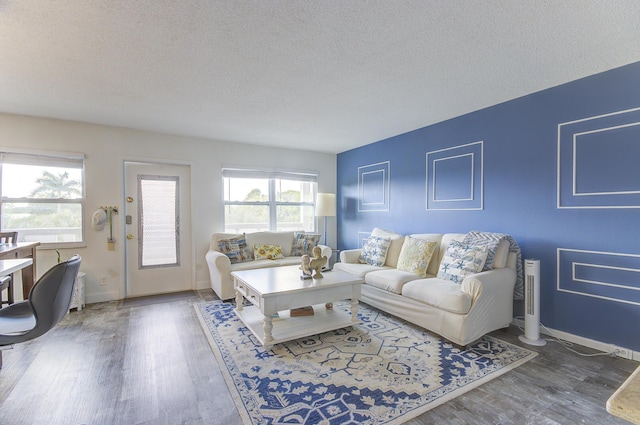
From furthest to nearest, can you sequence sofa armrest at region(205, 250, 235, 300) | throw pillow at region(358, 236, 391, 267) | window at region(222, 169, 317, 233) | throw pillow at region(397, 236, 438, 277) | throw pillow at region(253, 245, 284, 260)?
1. window at region(222, 169, 317, 233)
2. throw pillow at region(253, 245, 284, 260)
3. throw pillow at region(358, 236, 391, 267)
4. sofa armrest at region(205, 250, 235, 300)
5. throw pillow at region(397, 236, 438, 277)

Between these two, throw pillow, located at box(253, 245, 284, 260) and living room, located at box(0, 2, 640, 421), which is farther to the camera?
throw pillow, located at box(253, 245, 284, 260)

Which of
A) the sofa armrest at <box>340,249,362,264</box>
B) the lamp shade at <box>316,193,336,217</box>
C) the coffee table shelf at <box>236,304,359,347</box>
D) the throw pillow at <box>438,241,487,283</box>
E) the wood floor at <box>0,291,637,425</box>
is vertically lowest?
the wood floor at <box>0,291,637,425</box>

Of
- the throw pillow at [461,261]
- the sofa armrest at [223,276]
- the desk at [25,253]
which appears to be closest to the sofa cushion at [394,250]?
the throw pillow at [461,261]

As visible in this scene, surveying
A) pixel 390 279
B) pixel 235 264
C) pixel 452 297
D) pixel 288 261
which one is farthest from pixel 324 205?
pixel 452 297

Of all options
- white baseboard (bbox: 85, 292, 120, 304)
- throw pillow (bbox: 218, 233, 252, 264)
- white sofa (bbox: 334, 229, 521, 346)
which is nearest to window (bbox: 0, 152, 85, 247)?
white baseboard (bbox: 85, 292, 120, 304)

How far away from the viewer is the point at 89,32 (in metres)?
1.91

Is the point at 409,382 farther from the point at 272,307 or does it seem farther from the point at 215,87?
the point at 215,87

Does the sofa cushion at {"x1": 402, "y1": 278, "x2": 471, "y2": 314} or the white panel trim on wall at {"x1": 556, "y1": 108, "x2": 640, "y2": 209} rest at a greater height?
the white panel trim on wall at {"x1": 556, "y1": 108, "x2": 640, "y2": 209}

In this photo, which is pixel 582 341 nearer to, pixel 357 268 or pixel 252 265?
pixel 357 268

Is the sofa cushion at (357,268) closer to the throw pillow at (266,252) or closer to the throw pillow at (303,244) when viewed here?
the throw pillow at (303,244)

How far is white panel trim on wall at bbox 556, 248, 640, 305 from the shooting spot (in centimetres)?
235

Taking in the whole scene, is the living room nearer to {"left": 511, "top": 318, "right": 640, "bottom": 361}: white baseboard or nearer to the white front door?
{"left": 511, "top": 318, "right": 640, "bottom": 361}: white baseboard

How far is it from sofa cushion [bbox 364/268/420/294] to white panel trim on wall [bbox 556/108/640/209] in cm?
160

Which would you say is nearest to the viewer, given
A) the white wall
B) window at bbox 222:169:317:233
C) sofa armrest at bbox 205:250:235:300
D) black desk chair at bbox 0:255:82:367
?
black desk chair at bbox 0:255:82:367
